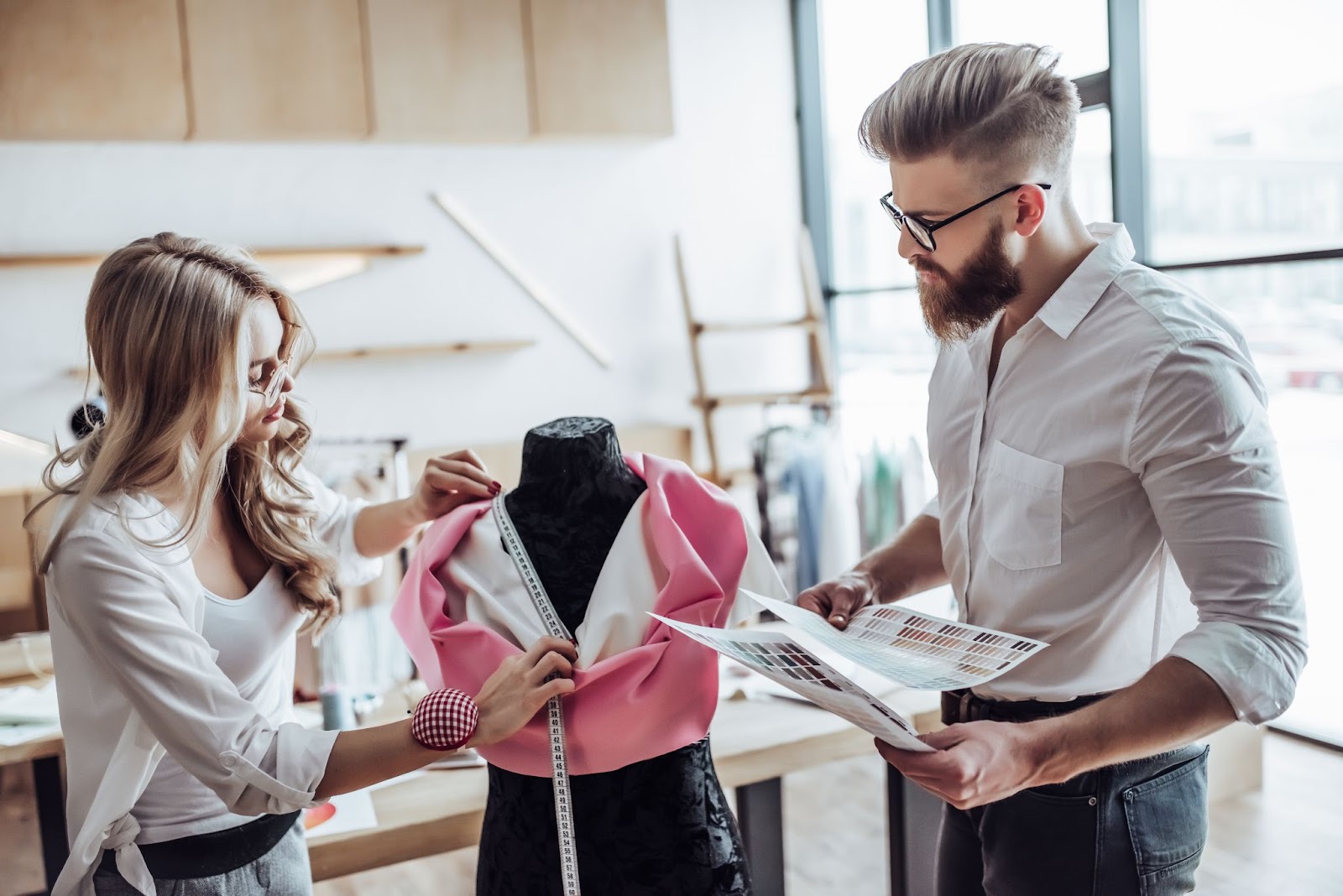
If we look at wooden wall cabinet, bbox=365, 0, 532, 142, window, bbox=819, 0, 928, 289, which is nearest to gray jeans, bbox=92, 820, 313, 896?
wooden wall cabinet, bbox=365, 0, 532, 142

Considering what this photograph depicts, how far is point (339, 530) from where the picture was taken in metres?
1.80

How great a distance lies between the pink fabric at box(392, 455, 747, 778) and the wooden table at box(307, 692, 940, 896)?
0.47 metres

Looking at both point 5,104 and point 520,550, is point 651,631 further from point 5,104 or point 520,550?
point 5,104

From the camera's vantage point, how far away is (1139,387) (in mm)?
1243

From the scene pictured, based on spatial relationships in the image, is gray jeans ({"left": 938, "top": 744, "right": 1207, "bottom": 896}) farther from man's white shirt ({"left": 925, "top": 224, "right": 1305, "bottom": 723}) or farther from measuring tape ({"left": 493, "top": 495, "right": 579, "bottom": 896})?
measuring tape ({"left": 493, "top": 495, "right": 579, "bottom": 896})

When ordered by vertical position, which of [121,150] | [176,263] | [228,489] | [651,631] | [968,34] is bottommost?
[651,631]

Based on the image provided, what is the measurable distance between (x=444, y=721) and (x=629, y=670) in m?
0.23

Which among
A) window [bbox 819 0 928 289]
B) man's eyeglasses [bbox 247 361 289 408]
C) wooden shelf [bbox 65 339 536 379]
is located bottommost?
wooden shelf [bbox 65 339 536 379]

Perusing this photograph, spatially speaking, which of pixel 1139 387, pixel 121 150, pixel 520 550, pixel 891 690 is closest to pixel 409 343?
pixel 121 150

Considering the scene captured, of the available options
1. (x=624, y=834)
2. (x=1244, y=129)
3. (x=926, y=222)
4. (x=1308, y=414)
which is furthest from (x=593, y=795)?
(x=1244, y=129)

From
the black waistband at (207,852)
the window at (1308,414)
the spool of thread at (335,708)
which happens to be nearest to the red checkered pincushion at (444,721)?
the black waistband at (207,852)

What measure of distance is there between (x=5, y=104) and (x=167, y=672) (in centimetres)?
318

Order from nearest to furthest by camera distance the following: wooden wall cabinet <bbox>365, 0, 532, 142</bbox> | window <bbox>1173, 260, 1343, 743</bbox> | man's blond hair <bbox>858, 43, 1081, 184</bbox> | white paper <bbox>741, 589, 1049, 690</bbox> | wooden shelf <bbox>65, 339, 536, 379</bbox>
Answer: white paper <bbox>741, 589, 1049, 690</bbox> < man's blond hair <bbox>858, 43, 1081, 184</bbox> < window <bbox>1173, 260, 1343, 743</bbox> < wooden wall cabinet <bbox>365, 0, 532, 142</bbox> < wooden shelf <bbox>65, 339, 536, 379</bbox>

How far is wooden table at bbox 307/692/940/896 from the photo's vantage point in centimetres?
177
